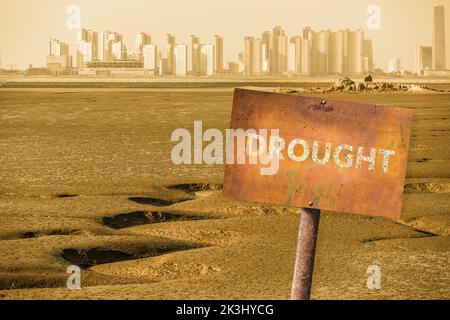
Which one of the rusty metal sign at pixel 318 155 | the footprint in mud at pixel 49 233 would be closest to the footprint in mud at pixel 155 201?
the footprint in mud at pixel 49 233

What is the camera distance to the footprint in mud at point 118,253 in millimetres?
5797

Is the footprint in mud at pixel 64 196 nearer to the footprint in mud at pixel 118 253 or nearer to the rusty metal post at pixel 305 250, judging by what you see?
the footprint in mud at pixel 118 253

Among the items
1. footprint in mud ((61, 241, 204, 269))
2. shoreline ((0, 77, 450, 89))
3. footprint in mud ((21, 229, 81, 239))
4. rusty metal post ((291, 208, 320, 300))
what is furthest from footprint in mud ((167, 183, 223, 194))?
shoreline ((0, 77, 450, 89))

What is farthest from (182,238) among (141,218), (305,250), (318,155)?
(318,155)

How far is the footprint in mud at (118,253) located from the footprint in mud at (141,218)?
37.7 inches

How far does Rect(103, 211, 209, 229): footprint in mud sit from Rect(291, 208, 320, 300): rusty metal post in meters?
3.70

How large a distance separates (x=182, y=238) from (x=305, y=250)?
312 cm

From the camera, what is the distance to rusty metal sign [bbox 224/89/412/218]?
128 inches

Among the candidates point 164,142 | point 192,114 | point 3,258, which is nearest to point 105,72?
point 192,114

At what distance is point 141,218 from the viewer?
752 cm

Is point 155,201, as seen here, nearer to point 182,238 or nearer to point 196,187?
point 196,187

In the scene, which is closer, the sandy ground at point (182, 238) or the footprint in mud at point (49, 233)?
the sandy ground at point (182, 238)

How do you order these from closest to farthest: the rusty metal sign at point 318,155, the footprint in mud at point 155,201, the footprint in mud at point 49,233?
1. the rusty metal sign at point 318,155
2. the footprint in mud at point 49,233
3. the footprint in mud at point 155,201

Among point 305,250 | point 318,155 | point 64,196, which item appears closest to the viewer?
point 318,155
